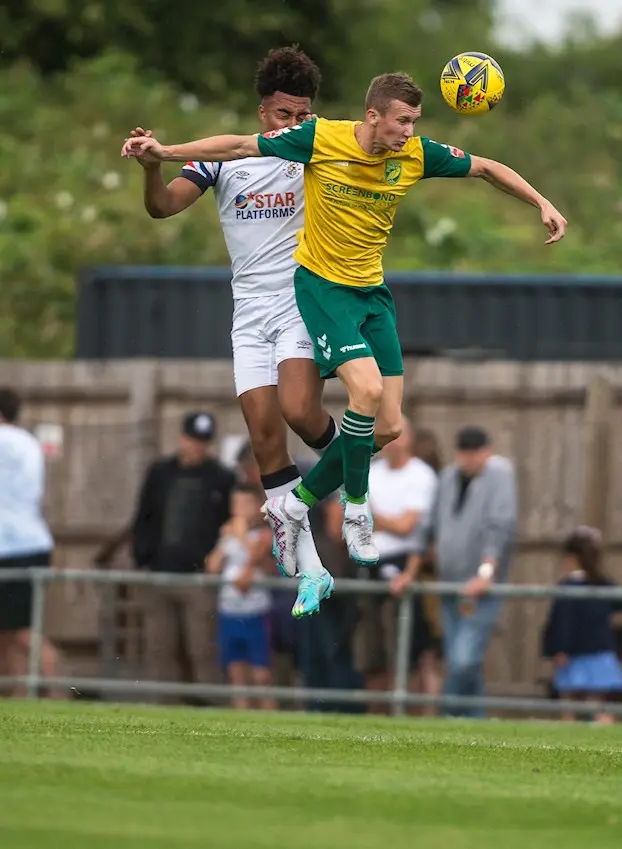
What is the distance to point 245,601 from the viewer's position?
13.3 m

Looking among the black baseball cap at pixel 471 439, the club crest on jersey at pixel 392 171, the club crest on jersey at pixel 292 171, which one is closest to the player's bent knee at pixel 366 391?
the club crest on jersey at pixel 392 171

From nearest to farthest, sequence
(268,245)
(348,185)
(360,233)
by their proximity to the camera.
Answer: (348,185) → (360,233) → (268,245)

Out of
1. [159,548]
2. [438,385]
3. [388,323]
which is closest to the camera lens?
[388,323]

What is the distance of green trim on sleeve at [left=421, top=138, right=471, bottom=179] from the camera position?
8.99 meters

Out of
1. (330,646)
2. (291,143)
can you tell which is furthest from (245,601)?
(291,143)

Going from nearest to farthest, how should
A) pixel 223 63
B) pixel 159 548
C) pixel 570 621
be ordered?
1. pixel 570 621
2. pixel 159 548
3. pixel 223 63

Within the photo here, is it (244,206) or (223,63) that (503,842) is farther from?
(223,63)

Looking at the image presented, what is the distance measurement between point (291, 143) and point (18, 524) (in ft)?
17.6

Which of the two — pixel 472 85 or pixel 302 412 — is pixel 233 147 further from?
pixel 302 412

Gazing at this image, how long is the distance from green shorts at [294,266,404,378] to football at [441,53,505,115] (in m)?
0.99

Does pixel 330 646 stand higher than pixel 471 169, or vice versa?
pixel 471 169

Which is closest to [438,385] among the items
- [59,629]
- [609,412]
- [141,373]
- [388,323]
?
[609,412]

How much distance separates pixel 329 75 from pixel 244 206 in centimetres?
2421

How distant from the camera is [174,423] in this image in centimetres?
1516
